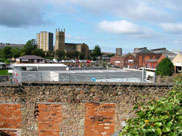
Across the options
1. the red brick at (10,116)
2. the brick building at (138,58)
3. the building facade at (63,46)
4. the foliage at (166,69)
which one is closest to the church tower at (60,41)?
the building facade at (63,46)

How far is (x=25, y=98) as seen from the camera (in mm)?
8266

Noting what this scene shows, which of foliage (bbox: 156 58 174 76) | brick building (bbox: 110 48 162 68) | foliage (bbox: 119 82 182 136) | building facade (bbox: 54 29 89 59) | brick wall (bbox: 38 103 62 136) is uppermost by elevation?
building facade (bbox: 54 29 89 59)

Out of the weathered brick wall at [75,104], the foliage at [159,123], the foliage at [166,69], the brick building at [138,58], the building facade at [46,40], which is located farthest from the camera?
the building facade at [46,40]

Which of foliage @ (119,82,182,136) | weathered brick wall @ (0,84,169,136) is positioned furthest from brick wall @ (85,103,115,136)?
foliage @ (119,82,182,136)

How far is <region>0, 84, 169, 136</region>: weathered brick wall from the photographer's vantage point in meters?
8.22

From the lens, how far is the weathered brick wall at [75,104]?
324 inches

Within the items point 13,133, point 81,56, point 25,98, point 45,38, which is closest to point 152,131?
point 25,98

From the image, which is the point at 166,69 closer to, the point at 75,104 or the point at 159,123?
the point at 75,104

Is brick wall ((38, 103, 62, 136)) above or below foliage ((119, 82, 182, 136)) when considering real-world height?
below

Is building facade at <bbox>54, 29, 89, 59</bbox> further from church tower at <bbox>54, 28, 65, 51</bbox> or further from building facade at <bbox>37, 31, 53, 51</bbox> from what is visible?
building facade at <bbox>37, 31, 53, 51</bbox>

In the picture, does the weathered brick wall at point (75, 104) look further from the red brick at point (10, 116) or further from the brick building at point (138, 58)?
the brick building at point (138, 58)

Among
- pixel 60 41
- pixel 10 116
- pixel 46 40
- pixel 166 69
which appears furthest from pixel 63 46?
pixel 10 116

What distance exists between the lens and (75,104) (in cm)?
825

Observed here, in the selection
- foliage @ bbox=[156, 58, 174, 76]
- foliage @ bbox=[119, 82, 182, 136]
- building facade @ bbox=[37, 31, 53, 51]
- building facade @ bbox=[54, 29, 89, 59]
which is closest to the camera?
foliage @ bbox=[119, 82, 182, 136]
